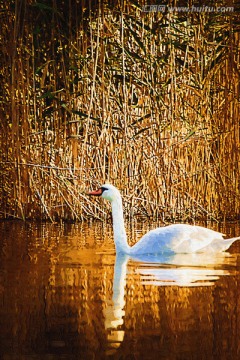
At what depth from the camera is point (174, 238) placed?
23.6 feet

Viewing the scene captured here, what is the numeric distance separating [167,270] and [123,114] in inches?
132

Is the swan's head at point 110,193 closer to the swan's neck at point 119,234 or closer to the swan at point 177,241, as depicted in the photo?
the swan's neck at point 119,234

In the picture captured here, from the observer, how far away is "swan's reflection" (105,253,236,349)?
5500 millimetres

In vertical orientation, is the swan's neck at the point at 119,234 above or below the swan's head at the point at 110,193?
below

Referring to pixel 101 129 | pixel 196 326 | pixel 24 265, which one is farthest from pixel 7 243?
pixel 196 326

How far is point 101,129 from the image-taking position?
390 inches

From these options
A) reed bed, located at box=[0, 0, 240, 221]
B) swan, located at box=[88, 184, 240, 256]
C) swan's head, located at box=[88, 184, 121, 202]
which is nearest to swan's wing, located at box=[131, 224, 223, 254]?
swan, located at box=[88, 184, 240, 256]

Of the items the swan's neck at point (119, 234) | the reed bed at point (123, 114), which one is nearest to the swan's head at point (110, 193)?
the swan's neck at point (119, 234)

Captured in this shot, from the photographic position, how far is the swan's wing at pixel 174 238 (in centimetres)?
719

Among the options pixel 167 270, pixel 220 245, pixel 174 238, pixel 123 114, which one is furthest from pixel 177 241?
pixel 123 114

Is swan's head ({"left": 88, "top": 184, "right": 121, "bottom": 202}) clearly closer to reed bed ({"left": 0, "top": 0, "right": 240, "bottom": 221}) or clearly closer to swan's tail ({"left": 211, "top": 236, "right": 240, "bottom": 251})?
swan's tail ({"left": 211, "top": 236, "right": 240, "bottom": 251})

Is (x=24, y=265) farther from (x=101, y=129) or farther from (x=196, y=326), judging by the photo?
(x=101, y=129)

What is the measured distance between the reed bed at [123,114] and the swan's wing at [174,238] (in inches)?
94.2

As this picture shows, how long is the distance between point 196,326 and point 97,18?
5.28 m
